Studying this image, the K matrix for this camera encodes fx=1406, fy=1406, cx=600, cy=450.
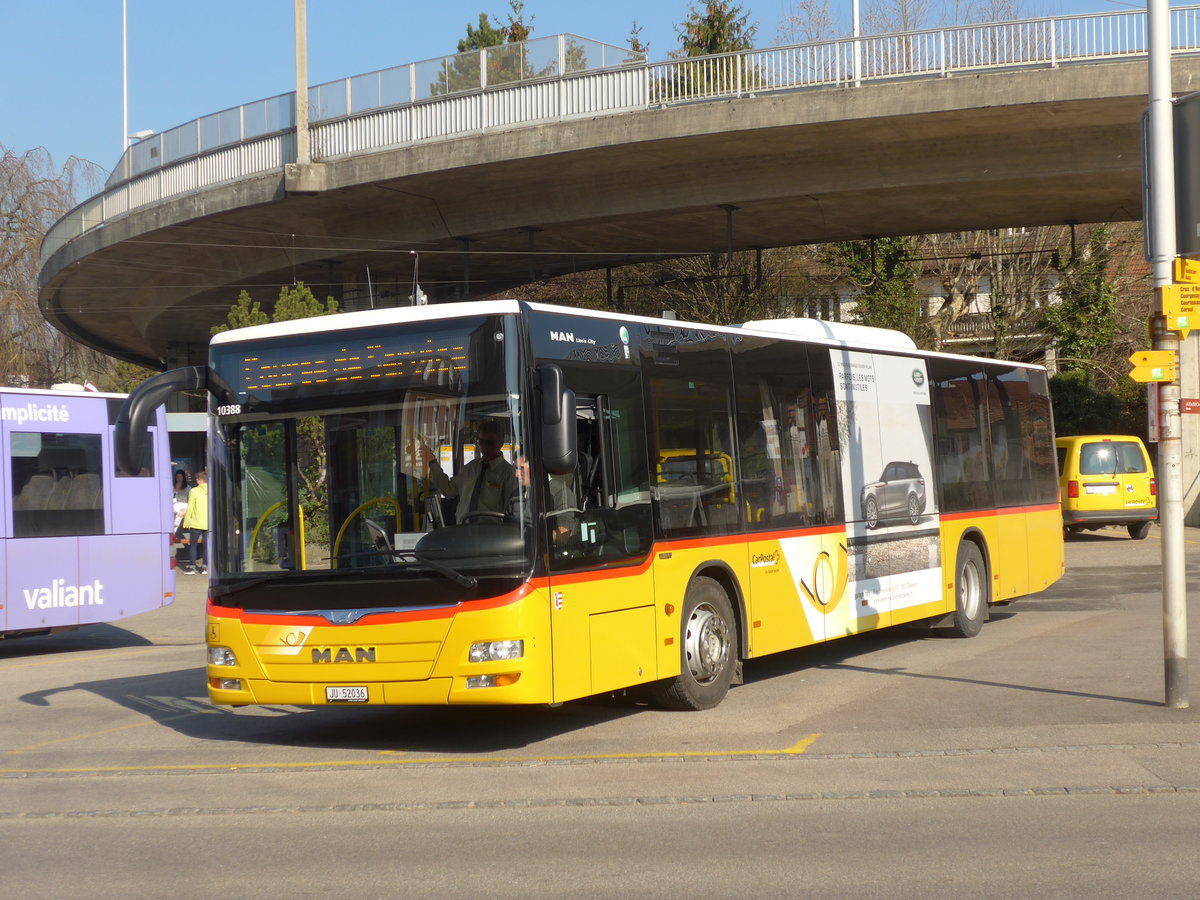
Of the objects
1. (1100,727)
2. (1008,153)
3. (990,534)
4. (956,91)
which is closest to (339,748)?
(1100,727)

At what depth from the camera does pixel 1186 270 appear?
9.67 meters

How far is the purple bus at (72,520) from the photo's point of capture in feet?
50.2

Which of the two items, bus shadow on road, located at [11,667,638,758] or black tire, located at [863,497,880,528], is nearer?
bus shadow on road, located at [11,667,638,758]

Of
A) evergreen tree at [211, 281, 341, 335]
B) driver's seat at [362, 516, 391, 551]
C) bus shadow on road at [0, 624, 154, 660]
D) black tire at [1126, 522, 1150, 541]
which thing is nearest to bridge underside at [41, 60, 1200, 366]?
evergreen tree at [211, 281, 341, 335]

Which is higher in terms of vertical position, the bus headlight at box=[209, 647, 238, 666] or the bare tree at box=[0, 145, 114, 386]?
the bare tree at box=[0, 145, 114, 386]

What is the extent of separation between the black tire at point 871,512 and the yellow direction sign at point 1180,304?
12.5 ft

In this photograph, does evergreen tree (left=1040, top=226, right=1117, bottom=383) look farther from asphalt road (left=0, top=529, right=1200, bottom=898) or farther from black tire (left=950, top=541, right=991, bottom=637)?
asphalt road (left=0, top=529, right=1200, bottom=898)

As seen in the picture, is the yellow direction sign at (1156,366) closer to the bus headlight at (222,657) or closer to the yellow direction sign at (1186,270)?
the yellow direction sign at (1186,270)

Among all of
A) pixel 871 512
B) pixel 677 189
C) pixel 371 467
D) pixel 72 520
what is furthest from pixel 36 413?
pixel 677 189

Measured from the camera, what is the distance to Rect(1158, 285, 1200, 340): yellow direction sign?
31.7 ft

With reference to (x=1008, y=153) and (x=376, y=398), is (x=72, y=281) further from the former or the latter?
(x=376, y=398)

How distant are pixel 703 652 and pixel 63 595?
28.2ft

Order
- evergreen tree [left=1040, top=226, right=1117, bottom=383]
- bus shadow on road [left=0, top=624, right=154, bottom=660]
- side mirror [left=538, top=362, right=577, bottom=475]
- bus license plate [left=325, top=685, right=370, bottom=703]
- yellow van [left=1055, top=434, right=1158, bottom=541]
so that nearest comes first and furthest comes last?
side mirror [left=538, top=362, right=577, bottom=475]
bus license plate [left=325, top=685, right=370, bottom=703]
bus shadow on road [left=0, top=624, right=154, bottom=660]
yellow van [left=1055, top=434, right=1158, bottom=541]
evergreen tree [left=1040, top=226, right=1117, bottom=383]

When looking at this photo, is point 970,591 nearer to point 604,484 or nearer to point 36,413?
point 604,484
